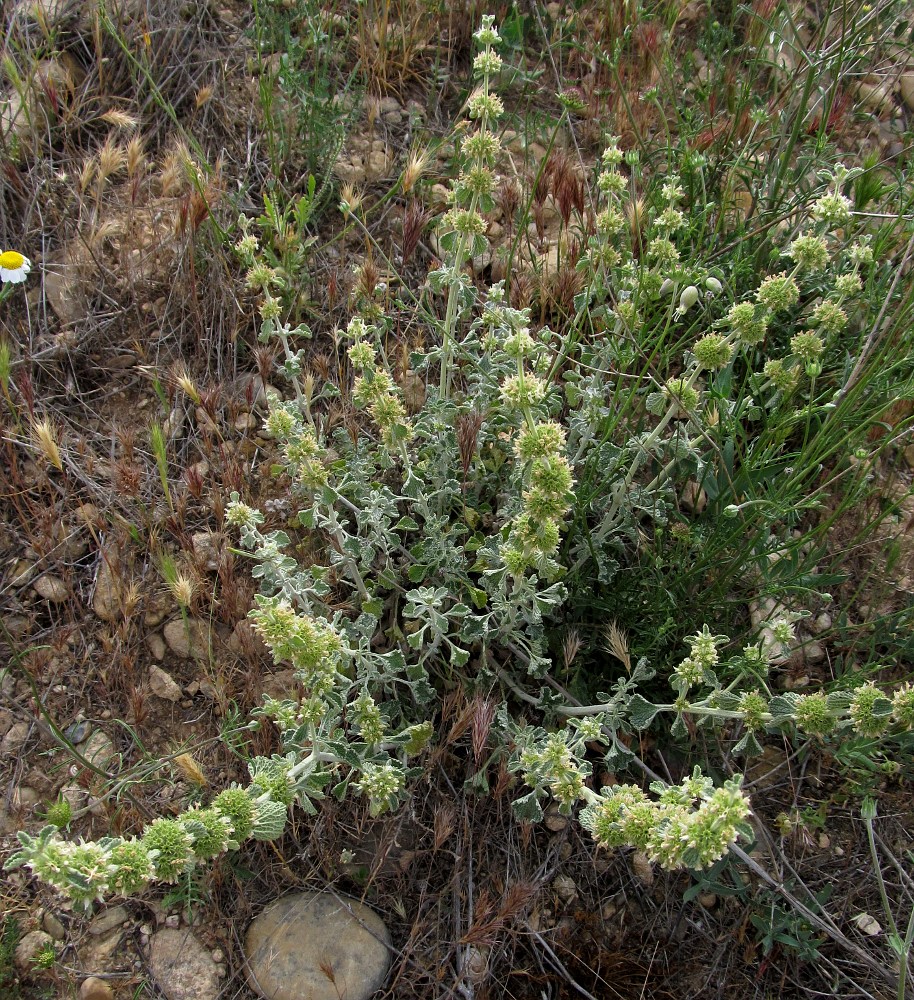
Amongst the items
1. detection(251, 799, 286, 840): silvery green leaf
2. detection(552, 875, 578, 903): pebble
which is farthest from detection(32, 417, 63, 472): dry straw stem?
detection(552, 875, 578, 903): pebble

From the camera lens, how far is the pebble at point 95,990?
2.70 m

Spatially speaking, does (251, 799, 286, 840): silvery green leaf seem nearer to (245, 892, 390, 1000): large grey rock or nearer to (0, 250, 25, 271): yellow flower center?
(245, 892, 390, 1000): large grey rock

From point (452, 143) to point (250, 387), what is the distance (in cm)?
182

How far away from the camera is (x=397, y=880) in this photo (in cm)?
290

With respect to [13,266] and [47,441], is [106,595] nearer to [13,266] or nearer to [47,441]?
[47,441]

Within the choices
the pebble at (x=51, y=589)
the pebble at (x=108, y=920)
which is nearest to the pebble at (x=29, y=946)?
the pebble at (x=108, y=920)

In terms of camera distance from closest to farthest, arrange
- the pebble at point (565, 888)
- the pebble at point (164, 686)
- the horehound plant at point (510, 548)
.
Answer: the horehound plant at point (510, 548) < the pebble at point (565, 888) < the pebble at point (164, 686)

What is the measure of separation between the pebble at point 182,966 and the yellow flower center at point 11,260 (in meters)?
2.86

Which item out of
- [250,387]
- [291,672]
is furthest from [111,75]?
[291,672]

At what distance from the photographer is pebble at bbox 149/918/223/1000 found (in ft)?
9.01

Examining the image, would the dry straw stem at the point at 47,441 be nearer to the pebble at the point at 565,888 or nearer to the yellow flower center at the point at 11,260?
the yellow flower center at the point at 11,260

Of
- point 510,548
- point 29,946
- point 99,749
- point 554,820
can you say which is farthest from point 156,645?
point 554,820

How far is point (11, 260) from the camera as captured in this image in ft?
12.4

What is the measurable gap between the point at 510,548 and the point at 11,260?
2737mm
